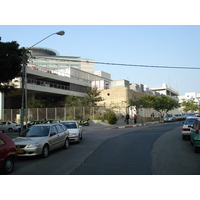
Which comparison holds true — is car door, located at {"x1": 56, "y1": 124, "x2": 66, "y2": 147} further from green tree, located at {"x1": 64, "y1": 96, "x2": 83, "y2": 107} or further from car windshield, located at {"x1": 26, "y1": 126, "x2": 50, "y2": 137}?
green tree, located at {"x1": 64, "y1": 96, "x2": 83, "y2": 107}

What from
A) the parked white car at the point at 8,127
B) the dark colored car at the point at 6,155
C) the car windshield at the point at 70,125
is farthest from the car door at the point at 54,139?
the parked white car at the point at 8,127

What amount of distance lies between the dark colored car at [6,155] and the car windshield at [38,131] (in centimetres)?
301

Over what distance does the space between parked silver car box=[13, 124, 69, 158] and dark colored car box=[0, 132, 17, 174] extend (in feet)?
5.83

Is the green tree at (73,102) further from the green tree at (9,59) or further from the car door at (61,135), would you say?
the car door at (61,135)

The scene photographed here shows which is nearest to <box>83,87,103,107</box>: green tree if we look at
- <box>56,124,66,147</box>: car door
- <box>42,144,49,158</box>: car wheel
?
<box>56,124,66,147</box>: car door

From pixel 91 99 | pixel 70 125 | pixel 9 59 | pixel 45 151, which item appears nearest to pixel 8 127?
pixel 9 59

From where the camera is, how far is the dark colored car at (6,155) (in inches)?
271

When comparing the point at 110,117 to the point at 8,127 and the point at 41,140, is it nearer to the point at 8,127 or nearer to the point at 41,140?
the point at 8,127

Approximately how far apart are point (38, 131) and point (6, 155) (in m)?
3.73

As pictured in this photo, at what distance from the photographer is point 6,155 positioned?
23.1 ft

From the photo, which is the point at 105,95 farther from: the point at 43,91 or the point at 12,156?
the point at 12,156

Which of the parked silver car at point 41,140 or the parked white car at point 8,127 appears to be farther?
the parked white car at point 8,127

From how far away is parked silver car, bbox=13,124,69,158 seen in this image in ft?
30.2

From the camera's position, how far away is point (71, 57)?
114 metres
